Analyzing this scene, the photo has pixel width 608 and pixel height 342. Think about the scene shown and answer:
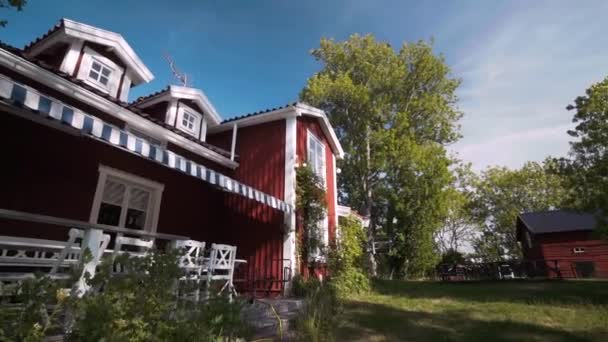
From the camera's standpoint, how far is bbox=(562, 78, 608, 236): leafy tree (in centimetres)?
1141

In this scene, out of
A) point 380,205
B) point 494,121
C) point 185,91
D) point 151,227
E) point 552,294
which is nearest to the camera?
point 151,227

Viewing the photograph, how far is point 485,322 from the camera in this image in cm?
550

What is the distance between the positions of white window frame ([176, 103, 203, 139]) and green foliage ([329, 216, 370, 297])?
21.3ft

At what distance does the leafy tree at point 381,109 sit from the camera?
21.0m

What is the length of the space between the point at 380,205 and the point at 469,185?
68.5 ft

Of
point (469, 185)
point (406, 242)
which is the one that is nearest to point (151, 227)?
point (406, 242)

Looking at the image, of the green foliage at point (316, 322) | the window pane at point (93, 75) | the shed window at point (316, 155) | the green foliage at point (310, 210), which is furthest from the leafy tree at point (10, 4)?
the shed window at point (316, 155)

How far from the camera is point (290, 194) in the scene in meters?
9.03

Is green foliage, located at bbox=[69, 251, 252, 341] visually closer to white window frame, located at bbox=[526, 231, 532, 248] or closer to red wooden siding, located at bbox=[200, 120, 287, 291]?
red wooden siding, located at bbox=[200, 120, 287, 291]

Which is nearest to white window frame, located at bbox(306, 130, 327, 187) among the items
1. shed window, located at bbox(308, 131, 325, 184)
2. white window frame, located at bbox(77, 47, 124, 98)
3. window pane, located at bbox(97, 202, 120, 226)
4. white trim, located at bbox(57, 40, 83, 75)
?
shed window, located at bbox(308, 131, 325, 184)

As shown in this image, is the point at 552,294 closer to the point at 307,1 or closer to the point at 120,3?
the point at 307,1

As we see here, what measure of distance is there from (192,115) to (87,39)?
12.4 feet

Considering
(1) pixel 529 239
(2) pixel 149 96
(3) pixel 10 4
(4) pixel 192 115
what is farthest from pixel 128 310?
(1) pixel 529 239

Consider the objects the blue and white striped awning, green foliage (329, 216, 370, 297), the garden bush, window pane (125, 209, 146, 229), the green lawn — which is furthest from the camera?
green foliage (329, 216, 370, 297)
